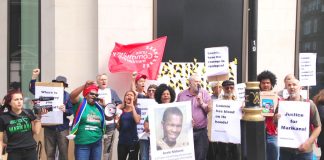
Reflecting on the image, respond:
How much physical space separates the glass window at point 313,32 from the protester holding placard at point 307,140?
4.71m

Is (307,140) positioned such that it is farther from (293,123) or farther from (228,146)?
(228,146)

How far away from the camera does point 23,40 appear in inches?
461

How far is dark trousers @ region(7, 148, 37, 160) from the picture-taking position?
19.4 ft

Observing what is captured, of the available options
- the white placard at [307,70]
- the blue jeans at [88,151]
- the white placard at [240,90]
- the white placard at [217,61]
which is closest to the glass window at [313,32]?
the white placard at [307,70]

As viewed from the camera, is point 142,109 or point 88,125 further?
point 142,109

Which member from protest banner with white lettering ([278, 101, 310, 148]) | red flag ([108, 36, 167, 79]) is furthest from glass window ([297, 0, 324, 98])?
protest banner with white lettering ([278, 101, 310, 148])

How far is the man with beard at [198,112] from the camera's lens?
6.92 metres

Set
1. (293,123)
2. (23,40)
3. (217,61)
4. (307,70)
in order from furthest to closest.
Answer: (23,40), (307,70), (217,61), (293,123)

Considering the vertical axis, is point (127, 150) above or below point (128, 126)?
below

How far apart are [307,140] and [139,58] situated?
14.3ft

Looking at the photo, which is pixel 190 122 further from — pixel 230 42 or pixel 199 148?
pixel 230 42

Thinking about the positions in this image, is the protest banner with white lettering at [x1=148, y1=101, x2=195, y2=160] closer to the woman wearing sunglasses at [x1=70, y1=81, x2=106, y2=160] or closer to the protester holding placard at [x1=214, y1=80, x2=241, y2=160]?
the protester holding placard at [x1=214, y1=80, x2=241, y2=160]

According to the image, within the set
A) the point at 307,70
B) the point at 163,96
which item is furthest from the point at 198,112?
the point at 307,70

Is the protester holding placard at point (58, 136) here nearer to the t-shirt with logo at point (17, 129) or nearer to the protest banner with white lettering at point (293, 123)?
the t-shirt with logo at point (17, 129)
